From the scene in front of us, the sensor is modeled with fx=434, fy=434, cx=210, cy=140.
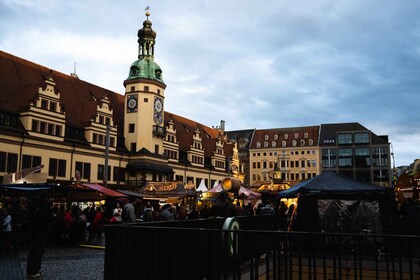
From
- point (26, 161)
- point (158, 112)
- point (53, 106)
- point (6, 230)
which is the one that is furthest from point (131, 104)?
point (6, 230)

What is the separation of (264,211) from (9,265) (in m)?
11.0

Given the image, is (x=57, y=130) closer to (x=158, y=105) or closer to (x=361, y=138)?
(x=158, y=105)

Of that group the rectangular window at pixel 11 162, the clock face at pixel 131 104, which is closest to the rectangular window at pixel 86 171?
the rectangular window at pixel 11 162

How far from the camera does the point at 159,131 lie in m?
55.7

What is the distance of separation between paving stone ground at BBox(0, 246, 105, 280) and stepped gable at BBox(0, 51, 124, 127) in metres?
25.9

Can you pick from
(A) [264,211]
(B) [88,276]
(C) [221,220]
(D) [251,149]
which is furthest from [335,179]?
(D) [251,149]

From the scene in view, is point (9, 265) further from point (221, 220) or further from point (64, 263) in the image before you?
point (221, 220)

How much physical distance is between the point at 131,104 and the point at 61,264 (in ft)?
141

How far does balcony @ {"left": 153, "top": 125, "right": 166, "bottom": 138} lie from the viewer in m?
55.2

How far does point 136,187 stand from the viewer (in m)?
51.5

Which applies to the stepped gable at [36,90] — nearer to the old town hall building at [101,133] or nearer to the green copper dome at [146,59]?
the old town hall building at [101,133]

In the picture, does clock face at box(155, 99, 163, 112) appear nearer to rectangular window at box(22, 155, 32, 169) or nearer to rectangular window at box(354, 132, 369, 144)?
rectangular window at box(22, 155, 32, 169)

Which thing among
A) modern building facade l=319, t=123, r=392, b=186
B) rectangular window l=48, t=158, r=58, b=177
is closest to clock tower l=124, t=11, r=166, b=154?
rectangular window l=48, t=158, r=58, b=177

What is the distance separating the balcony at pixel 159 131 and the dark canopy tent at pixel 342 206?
40423mm
